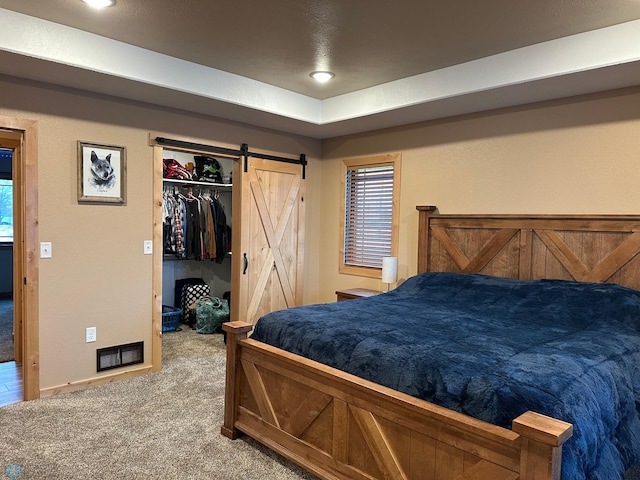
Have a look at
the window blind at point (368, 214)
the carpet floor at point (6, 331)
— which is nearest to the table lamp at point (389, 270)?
the window blind at point (368, 214)

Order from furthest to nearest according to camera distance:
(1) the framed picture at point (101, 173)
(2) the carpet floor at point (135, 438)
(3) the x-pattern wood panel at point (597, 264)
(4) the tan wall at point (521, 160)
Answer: (1) the framed picture at point (101, 173) → (4) the tan wall at point (521, 160) → (3) the x-pattern wood panel at point (597, 264) → (2) the carpet floor at point (135, 438)

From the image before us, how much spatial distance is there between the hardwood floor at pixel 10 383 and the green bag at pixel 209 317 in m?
1.85

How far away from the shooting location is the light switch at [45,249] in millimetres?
3421

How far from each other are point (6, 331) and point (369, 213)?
174 inches

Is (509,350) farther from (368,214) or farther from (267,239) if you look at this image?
(267,239)

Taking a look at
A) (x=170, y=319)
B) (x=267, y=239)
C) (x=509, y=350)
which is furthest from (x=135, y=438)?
(x=170, y=319)

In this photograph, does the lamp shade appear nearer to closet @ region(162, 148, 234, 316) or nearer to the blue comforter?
the blue comforter

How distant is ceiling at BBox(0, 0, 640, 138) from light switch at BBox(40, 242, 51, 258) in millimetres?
1211

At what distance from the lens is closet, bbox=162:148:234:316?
17.8 ft

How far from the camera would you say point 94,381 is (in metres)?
3.72

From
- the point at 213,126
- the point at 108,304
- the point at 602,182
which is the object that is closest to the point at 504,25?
the point at 602,182

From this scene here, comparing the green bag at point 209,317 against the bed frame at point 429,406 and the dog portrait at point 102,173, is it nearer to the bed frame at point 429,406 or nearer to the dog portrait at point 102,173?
the dog portrait at point 102,173

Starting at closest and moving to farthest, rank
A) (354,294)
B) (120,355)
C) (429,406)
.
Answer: (429,406) < (120,355) < (354,294)

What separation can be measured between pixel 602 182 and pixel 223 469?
126 inches
